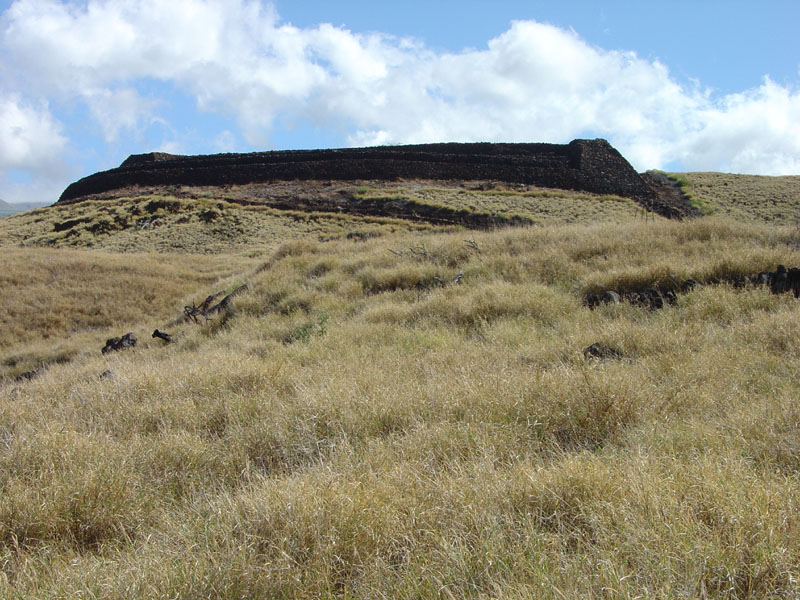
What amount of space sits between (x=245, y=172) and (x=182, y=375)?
37.0 m

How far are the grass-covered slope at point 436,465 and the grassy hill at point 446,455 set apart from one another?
14 mm

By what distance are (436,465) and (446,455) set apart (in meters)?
0.10

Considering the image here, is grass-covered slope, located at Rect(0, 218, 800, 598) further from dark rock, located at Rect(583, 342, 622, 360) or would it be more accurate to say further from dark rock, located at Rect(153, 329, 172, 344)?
dark rock, located at Rect(153, 329, 172, 344)

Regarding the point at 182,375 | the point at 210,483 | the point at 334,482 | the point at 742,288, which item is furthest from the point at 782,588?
the point at 742,288

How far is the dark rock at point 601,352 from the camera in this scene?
4336mm

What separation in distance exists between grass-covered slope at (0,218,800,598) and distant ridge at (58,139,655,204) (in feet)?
106

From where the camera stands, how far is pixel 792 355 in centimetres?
386

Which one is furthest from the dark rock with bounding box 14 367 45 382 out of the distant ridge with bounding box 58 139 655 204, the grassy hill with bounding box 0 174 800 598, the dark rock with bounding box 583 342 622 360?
the distant ridge with bounding box 58 139 655 204

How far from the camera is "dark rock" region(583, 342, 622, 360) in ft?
14.2

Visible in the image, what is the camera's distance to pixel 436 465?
108 inches

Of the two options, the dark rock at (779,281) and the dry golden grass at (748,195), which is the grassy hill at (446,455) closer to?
the dark rock at (779,281)

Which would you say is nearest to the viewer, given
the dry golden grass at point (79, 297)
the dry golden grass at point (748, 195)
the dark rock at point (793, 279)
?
the dark rock at point (793, 279)

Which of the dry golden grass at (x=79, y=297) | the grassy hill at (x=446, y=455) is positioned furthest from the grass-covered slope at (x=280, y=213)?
the grassy hill at (x=446, y=455)

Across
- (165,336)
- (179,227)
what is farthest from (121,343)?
(179,227)
